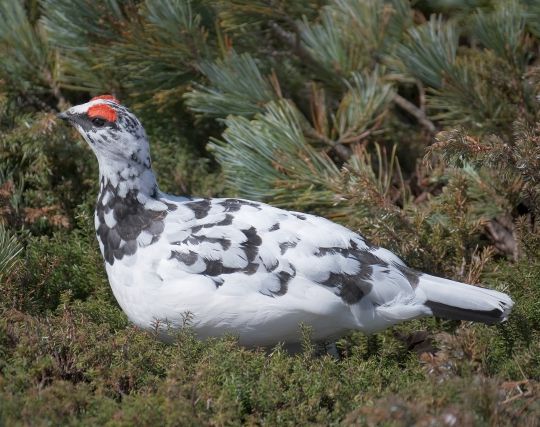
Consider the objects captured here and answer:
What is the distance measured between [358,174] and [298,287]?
81 cm

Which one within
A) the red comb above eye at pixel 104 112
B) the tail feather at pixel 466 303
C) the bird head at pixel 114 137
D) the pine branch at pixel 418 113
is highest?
the red comb above eye at pixel 104 112

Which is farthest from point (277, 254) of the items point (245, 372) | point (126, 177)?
point (126, 177)

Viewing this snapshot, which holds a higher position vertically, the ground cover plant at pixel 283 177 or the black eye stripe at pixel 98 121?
the black eye stripe at pixel 98 121

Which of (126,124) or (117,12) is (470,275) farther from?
(117,12)

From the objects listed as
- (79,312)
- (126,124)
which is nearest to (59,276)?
(79,312)

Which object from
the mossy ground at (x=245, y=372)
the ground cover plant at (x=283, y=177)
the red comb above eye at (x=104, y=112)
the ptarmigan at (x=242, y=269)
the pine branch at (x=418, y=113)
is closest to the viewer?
the mossy ground at (x=245, y=372)

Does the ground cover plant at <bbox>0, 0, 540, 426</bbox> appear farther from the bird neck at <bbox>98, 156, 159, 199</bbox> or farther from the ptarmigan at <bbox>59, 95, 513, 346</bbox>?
the bird neck at <bbox>98, 156, 159, 199</bbox>

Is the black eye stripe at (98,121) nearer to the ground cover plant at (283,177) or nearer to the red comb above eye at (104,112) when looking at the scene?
the red comb above eye at (104,112)

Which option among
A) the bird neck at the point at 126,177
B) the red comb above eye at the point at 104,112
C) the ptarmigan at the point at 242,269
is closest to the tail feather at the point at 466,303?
the ptarmigan at the point at 242,269

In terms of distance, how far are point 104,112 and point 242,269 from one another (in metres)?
0.88

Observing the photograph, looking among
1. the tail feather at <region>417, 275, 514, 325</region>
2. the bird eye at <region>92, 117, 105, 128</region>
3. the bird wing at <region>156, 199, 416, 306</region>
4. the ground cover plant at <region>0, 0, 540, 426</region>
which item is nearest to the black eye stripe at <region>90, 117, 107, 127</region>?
the bird eye at <region>92, 117, 105, 128</region>

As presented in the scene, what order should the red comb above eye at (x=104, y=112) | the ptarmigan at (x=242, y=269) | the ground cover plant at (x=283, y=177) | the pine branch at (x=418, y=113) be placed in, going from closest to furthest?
the ground cover plant at (x=283, y=177) < the ptarmigan at (x=242, y=269) < the red comb above eye at (x=104, y=112) < the pine branch at (x=418, y=113)

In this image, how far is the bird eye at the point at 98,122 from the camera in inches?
147

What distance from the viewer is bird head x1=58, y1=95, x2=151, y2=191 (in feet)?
12.2
